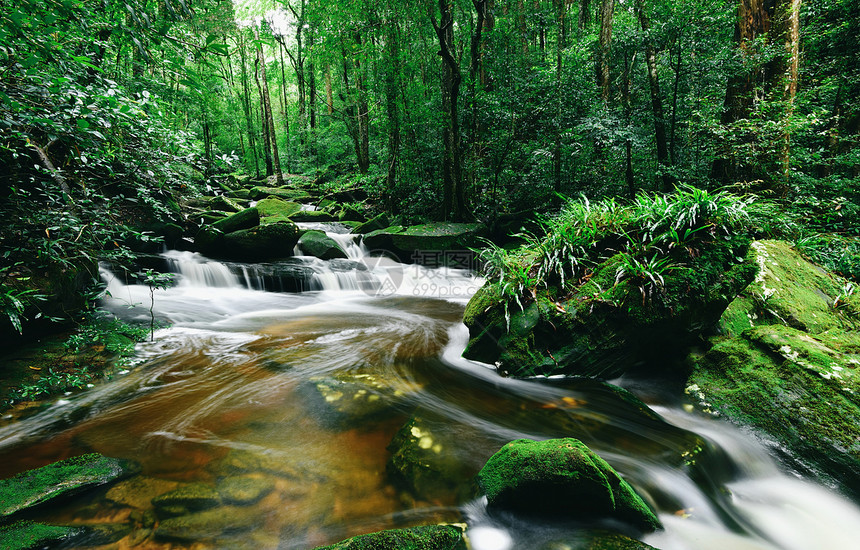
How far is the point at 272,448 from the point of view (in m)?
2.84

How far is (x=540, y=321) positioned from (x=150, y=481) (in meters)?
3.69

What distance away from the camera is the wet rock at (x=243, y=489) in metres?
2.26

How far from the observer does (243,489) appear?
2.36 metres

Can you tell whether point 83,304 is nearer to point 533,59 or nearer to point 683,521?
point 683,521

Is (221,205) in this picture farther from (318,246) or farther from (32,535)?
(32,535)

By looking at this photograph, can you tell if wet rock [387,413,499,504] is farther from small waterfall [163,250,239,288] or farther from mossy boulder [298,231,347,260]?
mossy boulder [298,231,347,260]

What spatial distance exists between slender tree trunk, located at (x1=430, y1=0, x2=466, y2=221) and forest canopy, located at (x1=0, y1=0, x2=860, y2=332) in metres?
0.05

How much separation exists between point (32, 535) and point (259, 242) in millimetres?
7510

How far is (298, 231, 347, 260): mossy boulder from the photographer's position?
9.81 m

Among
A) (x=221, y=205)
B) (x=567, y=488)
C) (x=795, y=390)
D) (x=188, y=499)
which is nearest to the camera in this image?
(x=567, y=488)

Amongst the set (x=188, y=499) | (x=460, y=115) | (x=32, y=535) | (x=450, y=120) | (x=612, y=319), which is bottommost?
(x=188, y=499)

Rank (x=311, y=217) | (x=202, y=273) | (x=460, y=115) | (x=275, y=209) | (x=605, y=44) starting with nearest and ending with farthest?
(x=202, y=273), (x=605, y=44), (x=460, y=115), (x=311, y=217), (x=275, y=209)

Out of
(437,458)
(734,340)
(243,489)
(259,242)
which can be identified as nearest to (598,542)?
(437,458)

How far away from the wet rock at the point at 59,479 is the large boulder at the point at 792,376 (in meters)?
4.84
